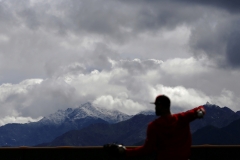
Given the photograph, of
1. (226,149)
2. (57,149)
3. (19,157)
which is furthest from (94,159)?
(226,149)

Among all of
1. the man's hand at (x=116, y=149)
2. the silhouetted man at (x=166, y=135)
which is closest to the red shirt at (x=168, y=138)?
the silhouetted man at (x=166, y=135)

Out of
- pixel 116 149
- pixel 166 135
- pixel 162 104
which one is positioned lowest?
pixel 116 149

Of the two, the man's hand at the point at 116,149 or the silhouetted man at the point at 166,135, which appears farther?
the man's hand at the point at 116,149

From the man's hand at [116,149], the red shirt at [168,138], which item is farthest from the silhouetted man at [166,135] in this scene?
the man's hand at [116,149]

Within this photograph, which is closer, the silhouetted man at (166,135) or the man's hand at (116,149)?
the silhouetted man at (166,135)

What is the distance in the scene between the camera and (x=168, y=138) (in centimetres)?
692

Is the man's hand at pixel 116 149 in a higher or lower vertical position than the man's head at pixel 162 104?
lower

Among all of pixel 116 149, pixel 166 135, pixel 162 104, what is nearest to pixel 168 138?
pixel 166 135

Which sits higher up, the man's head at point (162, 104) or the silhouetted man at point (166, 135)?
the man's head at point (162, 104)

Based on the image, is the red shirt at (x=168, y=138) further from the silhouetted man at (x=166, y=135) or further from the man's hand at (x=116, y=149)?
the man's hand at (x=116, y=149)

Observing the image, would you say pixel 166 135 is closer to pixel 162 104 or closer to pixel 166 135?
pixel 166 135

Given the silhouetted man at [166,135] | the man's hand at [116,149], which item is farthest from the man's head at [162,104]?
the man's hand at [116,149]

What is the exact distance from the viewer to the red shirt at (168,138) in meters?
6.89

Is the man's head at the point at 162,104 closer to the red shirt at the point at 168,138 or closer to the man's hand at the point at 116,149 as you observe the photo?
the red shirt at the point at 168,138
